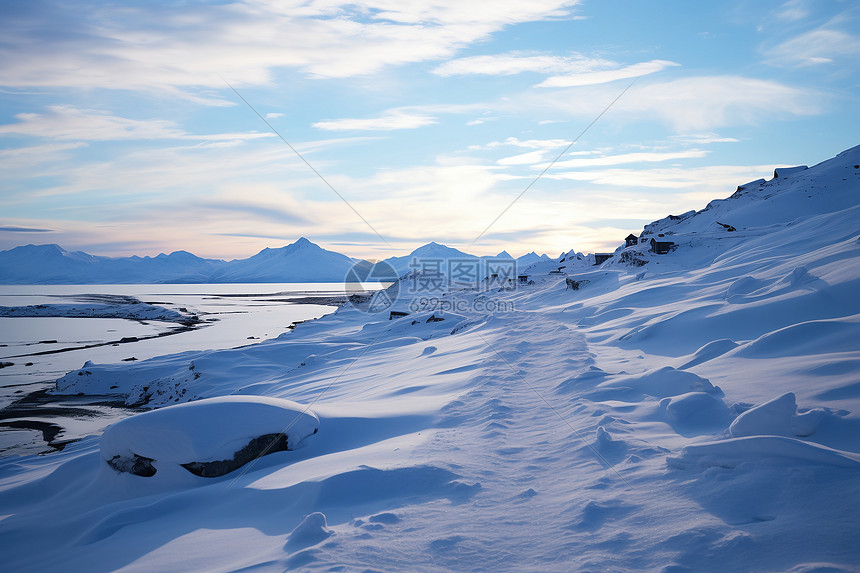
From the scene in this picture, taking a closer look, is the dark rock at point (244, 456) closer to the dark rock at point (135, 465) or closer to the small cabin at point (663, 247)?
the dark rock at point (135, 465)

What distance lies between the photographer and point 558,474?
4.69m

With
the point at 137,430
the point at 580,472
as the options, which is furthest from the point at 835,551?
the point at 137,430

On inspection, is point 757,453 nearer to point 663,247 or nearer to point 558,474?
point 558,474

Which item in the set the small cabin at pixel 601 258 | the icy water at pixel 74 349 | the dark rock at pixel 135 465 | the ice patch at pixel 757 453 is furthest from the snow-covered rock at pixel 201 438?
the small cabin at pixel 601 258

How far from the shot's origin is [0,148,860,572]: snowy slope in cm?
331

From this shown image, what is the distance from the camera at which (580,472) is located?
4.62 metres

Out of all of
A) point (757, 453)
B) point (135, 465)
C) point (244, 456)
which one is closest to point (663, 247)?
point (757, 453)

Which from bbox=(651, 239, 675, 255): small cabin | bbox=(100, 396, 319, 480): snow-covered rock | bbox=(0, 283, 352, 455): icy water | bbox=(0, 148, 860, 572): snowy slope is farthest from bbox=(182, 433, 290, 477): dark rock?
bbox=(651, 239, 675, 255): small cabin

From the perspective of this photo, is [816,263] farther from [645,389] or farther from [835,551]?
[835,551]

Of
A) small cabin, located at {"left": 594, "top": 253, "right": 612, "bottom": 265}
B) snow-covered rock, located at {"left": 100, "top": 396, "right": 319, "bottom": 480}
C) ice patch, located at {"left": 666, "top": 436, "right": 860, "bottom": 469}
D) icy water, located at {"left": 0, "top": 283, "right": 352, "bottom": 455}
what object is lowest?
icy water, located at {"left": 0, "top": 283, "right": 352, "bottom": 455}

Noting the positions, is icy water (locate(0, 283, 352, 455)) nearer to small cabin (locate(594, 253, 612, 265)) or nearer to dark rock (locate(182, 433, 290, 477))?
dark rock (locate(182, 433, 290, 477))

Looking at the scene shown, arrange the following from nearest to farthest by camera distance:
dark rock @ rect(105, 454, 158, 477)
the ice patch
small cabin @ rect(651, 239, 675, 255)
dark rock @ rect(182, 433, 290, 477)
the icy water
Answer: the ice patch < dark rock @ rect(182, 433, 290, 477) < dark rock @ rect(105, 454, 158, 477) < the icy water < small cabin @ rect(651, 239, 675, 255)

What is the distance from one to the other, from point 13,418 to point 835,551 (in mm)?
23461

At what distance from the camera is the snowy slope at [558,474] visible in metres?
3.31
